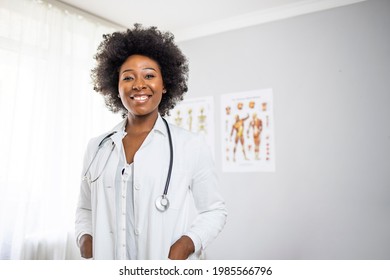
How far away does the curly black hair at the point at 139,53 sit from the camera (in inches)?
49.3

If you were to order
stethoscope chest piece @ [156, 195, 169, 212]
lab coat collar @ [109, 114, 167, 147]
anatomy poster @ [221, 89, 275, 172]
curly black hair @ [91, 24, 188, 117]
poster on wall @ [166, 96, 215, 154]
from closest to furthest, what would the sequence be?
stethoscope chest piece @ [156, 195, 169, 212], lab coat collar @ [109, 114, 167, 147], curly black hair @ [91, 24, 188, 117], anatomy poster @ [221, 89, 275, 172], poster on wall @ [166, 96, 215, 154]

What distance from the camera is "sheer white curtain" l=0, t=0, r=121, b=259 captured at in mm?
2105

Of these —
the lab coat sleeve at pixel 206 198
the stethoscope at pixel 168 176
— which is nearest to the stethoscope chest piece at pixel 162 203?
the stethoscope at pixel 168 176

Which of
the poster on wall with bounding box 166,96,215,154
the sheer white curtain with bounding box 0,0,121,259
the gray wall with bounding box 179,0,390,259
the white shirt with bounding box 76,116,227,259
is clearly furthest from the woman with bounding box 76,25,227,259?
the poster on wall with bounding box 166,96,215,154

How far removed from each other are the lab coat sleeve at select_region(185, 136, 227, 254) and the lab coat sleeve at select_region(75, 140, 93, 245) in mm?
381

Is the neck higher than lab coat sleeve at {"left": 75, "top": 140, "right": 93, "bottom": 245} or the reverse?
higher

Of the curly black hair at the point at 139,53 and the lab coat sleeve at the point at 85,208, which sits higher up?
the curly black hair at the point at 139,53

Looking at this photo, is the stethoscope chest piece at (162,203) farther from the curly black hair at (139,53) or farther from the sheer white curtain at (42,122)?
the sheer white curtain at (42,122)

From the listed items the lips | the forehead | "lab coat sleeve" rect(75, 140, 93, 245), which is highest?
the forehead

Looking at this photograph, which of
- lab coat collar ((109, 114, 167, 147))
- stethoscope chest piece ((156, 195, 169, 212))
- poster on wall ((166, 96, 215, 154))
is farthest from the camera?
poster on wall ((166, 96, 215, 154))

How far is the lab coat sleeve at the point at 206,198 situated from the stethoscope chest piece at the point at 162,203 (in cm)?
12

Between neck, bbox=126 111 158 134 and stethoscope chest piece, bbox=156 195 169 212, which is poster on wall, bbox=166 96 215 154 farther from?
stethoscope chest piece, bbox=156 195 169 212

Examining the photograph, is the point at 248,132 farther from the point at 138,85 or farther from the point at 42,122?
the point at 138,85
